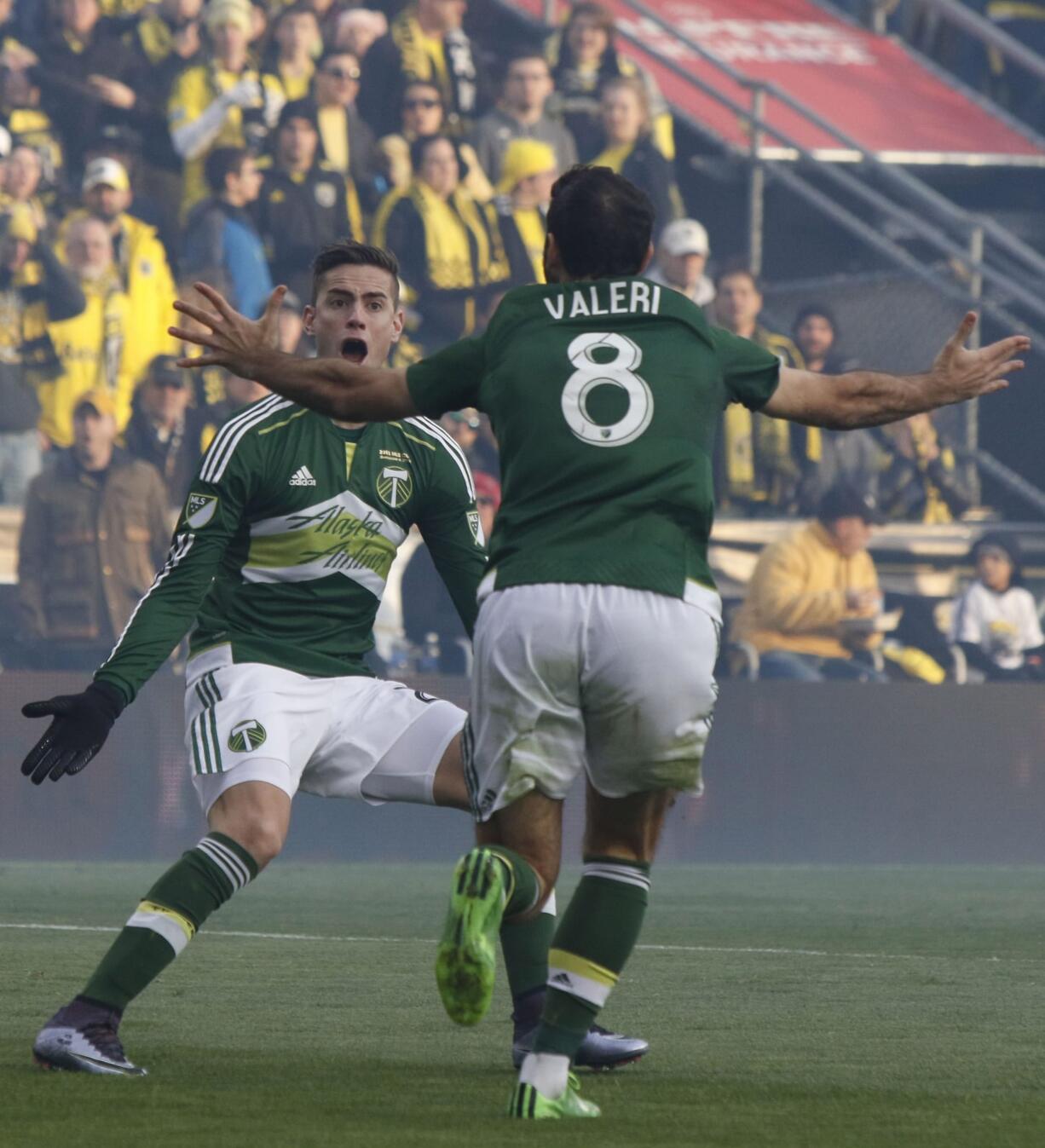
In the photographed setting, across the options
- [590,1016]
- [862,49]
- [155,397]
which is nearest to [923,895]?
[155,397]

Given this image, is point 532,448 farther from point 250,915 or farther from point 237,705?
point 250,915

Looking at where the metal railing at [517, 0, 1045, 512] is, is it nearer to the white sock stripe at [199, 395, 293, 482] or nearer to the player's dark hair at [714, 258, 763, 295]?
the player's dark hair at [714, 258, 763, 295]

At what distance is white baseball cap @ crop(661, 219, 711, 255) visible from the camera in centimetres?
1512

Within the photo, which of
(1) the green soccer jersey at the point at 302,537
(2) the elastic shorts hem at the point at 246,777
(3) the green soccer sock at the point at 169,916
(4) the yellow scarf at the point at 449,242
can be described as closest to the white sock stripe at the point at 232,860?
(3) the green soccer sock at the point at 169,916

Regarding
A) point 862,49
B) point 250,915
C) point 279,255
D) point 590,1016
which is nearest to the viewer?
point 590,1016

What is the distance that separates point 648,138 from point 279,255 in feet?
10.3

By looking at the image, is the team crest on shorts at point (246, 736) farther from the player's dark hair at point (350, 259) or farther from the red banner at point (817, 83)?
the red banner at point (817, 83)

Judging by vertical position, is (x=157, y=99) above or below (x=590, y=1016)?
above

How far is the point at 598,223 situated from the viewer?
13.2ft

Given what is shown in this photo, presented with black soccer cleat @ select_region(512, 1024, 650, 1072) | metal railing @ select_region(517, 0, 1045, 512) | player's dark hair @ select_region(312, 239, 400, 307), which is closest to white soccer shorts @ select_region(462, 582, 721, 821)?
black soccer cleat @ select_region(512, 1024, 650, 1072)

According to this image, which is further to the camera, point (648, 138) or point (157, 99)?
point (648, 138)

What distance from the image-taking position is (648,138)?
1617 centimetres

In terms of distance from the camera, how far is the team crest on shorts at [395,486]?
5.21 m

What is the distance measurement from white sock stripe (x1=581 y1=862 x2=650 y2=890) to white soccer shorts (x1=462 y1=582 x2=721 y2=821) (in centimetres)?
15
